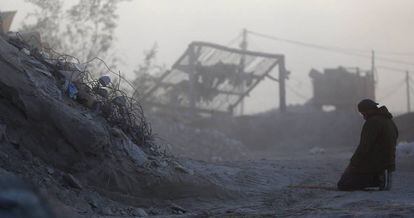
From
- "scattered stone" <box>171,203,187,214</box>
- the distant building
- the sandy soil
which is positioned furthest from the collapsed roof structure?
"scattered stone" <box>171,203,187,214</box>

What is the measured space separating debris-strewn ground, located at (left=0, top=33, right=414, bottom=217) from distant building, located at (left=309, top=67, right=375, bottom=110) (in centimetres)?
2217

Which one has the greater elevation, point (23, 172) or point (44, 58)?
point (44, 58)

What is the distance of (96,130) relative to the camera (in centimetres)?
779

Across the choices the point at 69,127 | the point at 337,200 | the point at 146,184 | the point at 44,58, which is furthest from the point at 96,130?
the point at 337,200

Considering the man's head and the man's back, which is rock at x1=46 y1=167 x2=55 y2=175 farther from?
the man's head

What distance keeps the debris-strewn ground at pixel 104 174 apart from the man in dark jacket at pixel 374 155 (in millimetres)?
263

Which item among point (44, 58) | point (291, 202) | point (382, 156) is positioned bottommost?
point (291, 202)

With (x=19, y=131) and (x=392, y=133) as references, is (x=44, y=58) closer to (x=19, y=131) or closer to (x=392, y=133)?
(x=19, y=131)

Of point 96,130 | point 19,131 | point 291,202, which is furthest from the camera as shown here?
point 291,202

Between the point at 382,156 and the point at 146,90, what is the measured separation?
20.8 m

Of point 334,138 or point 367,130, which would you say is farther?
point 334,138

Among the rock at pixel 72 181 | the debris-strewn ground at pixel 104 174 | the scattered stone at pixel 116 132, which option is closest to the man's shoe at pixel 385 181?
the debris-strewn ground at pixel 104 174

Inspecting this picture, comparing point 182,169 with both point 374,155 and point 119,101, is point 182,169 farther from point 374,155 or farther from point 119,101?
point 374,155

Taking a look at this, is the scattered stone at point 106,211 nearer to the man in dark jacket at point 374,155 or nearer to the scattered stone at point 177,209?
the scattered stone at point 177,209
